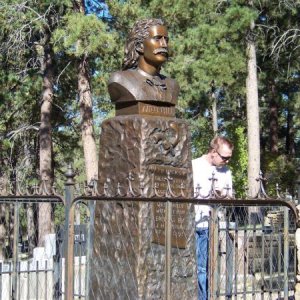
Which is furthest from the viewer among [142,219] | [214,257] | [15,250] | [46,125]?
[46,125]

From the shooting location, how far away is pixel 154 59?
258 inches

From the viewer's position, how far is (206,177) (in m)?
6.99

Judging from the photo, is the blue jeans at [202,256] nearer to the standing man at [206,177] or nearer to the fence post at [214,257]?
the standing man at [206,177]

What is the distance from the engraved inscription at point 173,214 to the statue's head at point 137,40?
1077mm

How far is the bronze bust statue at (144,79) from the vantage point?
6.46m

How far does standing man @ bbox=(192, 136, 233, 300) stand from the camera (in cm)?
686

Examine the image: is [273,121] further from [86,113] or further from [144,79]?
[144,79]

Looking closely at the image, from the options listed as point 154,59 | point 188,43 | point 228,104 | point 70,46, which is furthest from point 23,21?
point 228,104

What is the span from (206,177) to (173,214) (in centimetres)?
88

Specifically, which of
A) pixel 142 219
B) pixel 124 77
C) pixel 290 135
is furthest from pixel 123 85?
pixel 290 135

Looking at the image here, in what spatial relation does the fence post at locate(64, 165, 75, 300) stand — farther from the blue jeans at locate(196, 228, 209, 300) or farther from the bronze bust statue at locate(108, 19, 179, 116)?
the blue jeans at locate(196, 228, 209, 300)

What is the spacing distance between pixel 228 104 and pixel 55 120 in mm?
12782

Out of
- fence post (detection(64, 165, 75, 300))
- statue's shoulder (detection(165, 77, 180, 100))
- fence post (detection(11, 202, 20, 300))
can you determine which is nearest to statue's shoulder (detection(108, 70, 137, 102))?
statue's shoulder (detection(165, 77, 180, 100))

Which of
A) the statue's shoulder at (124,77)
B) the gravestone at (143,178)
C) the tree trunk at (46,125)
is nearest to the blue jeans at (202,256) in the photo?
the gravestone at (143,178)
